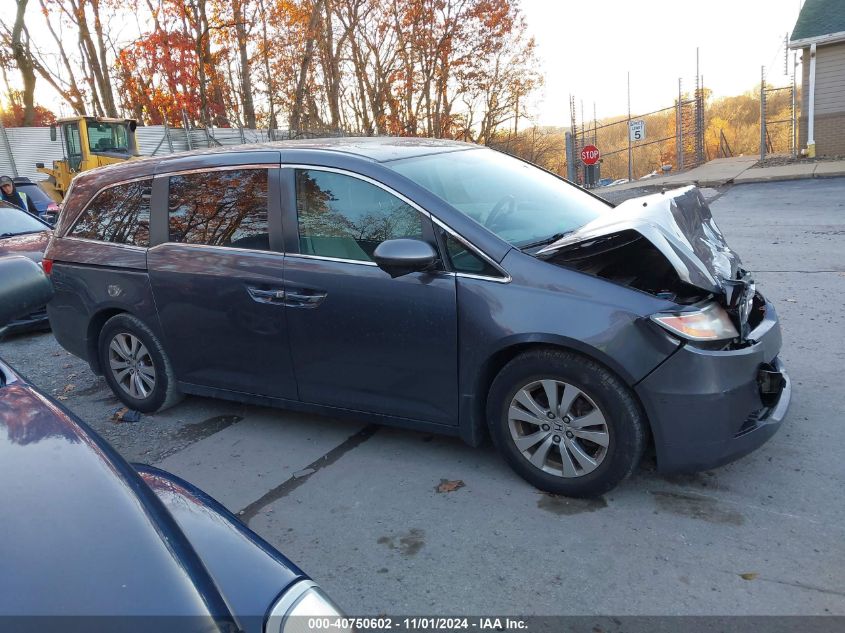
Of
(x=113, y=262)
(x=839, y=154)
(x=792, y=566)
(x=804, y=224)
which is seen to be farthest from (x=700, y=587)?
(x=839, y=154)

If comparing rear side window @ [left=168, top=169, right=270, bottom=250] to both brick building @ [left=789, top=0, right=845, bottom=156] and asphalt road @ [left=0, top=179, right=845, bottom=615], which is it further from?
brick building @ [left=789, top=0, right=845, bottom=156]

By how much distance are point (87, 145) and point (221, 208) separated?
1685cm

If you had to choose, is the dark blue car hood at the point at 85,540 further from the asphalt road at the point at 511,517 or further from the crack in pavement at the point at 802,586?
the crack in pavement at the point at 802,586

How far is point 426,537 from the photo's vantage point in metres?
3.13

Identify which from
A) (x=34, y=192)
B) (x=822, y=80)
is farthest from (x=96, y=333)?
(x=822, y=80)

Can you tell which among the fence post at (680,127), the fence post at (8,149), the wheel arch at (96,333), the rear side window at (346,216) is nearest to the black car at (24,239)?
the wheel arch at (96,333)

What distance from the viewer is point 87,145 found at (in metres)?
18.6

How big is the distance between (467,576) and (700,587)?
917 millimetres

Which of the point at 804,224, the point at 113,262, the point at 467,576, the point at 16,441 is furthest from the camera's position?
the point at 804,224

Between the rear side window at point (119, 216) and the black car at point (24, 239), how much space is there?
7.62 ft

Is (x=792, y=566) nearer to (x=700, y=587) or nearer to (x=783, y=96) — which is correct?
(x=700, y=587)

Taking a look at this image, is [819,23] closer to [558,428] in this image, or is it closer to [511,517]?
[558,428]

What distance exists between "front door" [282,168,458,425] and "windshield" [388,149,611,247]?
31 cm

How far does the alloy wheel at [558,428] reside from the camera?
126 inches
